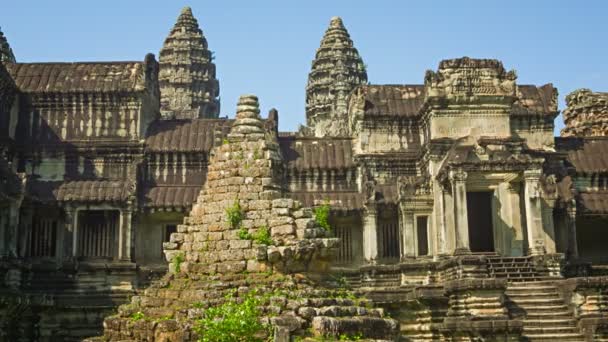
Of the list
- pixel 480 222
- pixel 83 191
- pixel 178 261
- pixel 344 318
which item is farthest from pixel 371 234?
pixel 344 318

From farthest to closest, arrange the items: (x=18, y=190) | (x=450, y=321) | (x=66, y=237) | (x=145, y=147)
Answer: (x=145, y=147)
(x=66, y=237)
(x=18, y=190)
(x=450, y=321)

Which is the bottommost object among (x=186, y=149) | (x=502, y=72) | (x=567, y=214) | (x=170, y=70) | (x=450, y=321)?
(x=450, y=321)

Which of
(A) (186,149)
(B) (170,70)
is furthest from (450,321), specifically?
(B) (170,70)

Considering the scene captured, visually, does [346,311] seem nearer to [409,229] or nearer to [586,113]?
[409,229]

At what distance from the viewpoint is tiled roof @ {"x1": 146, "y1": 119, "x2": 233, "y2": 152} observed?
29359mm

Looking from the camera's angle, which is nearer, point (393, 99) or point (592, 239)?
point (592, 239)

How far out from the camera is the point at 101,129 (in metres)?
29.7

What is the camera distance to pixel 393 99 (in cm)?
3070

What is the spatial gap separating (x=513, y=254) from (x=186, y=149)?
1189cm

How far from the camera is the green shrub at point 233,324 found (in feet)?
37.7

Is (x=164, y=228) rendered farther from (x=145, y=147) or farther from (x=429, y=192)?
(x=429, y=192)

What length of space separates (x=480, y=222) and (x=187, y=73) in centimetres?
3494

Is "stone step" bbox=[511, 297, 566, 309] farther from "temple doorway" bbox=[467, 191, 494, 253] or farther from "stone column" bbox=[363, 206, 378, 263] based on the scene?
"stone column" bbox=[363, 206, 378, 263]

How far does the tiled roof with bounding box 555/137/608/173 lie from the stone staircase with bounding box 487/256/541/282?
6.43 meters
